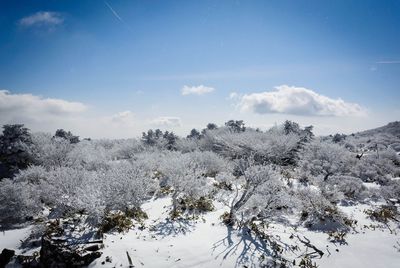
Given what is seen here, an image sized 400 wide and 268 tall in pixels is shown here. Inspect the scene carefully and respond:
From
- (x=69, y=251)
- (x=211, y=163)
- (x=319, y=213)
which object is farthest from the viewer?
(x=211, y=163)

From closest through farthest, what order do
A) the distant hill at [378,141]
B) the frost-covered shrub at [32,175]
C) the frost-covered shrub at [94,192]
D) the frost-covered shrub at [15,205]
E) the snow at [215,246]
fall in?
the snow at [215,246], the frost-covered shrub at [94,192], the frost-covered shrub at [15,205], the frost-covered shrub at [32,175], the distant hill at [378,141]

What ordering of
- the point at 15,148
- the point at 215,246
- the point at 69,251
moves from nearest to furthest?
1. the point at 69,251
2. the point at 215,246
3. the point at 15,148

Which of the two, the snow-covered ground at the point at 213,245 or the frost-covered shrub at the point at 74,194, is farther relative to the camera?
the frost-covered shrub at the point at 74,194

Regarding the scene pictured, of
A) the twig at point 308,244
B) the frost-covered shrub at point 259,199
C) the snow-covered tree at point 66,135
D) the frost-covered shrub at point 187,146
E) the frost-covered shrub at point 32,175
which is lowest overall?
the twig at point 308,244

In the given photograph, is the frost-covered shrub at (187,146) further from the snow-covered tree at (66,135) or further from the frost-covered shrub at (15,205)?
the frost-covered shrub at (15,205)

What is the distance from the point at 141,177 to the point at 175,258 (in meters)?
7.68

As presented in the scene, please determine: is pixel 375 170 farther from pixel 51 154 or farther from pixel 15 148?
pixel 15 148

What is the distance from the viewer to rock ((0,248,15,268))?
10.9m

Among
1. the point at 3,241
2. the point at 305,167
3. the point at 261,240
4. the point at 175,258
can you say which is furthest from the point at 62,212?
the point at 305,167

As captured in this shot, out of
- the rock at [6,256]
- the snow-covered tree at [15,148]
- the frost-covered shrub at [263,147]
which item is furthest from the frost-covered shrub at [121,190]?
the frost-covered shrub at [263,147]

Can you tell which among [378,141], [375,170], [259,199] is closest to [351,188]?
[375,170]

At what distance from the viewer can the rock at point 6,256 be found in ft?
35.9

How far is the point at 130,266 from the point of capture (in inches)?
412

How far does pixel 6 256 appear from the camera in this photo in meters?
11.1
